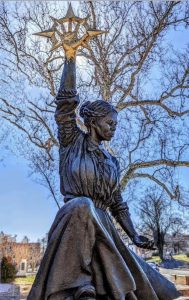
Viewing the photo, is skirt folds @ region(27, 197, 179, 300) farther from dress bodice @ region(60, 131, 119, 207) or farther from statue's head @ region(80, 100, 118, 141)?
statue's head @ region(80, 100, 118, 141)

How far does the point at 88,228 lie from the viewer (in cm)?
269

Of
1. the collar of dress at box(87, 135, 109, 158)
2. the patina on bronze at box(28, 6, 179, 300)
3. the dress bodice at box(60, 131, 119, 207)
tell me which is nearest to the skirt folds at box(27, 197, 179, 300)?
the patina on bronze at box(28, 6, 179, 300)

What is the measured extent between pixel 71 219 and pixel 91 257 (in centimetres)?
27

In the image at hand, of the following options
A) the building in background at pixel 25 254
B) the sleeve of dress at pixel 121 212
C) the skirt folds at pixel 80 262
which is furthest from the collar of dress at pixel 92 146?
the building in background at pixel 25 254

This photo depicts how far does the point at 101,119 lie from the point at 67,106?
28 cm

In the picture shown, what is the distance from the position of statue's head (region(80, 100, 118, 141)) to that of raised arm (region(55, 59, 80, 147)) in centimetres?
12

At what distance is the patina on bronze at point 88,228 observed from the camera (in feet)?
8.70

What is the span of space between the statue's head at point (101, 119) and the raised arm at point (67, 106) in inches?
4.7

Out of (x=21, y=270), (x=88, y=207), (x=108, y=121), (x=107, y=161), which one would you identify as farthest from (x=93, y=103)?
(x=21, y=270)

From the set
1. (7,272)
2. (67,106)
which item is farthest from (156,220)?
(67,106)

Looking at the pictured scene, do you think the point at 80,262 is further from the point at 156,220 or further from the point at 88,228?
the point at 156,220

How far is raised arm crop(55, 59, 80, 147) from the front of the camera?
130 inches

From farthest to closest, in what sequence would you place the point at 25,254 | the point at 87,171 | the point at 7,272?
the point at 25,254 < the point at 7,272 < the point at 87,171

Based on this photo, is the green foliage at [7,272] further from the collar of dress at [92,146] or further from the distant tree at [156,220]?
the collar of dress at [92,146]
